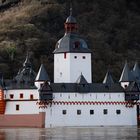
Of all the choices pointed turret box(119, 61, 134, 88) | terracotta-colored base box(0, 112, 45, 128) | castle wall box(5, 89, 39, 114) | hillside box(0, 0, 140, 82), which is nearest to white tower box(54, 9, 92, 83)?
→ pointed turret box(119, 61, 134, 88)

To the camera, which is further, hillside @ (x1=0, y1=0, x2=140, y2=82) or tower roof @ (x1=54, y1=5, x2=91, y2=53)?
hillside @ (x1=0, y1=0, x2=140, y2=82)

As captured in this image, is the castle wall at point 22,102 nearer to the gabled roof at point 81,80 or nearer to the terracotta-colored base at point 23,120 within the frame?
the terracotta-colored base at point 23,120

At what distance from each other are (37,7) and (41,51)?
28268mm

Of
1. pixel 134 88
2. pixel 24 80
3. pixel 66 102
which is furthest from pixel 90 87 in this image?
pixel 24 80

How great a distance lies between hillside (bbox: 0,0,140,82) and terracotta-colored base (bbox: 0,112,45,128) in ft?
85.0

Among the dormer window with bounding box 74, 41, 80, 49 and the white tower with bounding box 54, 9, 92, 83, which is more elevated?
the dormer window with bounding box 74, 41, 80, 49

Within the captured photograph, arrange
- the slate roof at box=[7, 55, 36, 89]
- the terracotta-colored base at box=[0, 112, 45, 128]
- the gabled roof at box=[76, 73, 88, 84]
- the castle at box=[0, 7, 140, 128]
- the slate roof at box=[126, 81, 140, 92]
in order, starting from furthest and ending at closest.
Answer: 1. the slate roof at box=[126, 81, 140, 92]
2. the slate roof at box=[7, 55, 36, 89]
3. the gabled roof at box=[76, 73, 88, 84]
4. the castle at box=[0, 7, 140, 128]
5. the terracotta-colored base at box=[0, 112, 45, 128]

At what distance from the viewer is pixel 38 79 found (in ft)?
333

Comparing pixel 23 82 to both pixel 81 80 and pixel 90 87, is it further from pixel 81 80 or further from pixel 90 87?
pixel 90 87

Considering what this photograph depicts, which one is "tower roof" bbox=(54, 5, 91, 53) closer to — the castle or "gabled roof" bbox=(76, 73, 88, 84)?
the castle

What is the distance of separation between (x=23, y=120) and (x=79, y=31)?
69.8 m

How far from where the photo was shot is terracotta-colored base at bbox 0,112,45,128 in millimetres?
100500

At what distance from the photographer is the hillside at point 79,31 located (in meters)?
142

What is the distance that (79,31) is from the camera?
169000 mm
